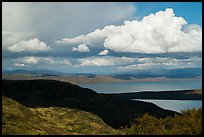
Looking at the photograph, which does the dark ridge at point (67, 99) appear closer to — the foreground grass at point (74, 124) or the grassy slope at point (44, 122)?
the grassy slope at point (44, 122)

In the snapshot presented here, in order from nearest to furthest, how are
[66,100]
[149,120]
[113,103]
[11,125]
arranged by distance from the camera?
[11,125] → [149,120] → [66,100] → [113,103]

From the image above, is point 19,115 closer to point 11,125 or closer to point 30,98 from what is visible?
point 11,125

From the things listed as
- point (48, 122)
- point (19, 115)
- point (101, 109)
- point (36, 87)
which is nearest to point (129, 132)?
point (48, 122)

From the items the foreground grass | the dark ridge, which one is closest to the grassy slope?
the foreground grass

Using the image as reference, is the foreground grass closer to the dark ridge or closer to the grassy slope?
the grassy slope

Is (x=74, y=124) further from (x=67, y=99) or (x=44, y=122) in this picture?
(x=67, y=99)

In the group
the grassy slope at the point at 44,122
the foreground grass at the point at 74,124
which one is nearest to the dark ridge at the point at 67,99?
the grassy slope at the point at 44,122
